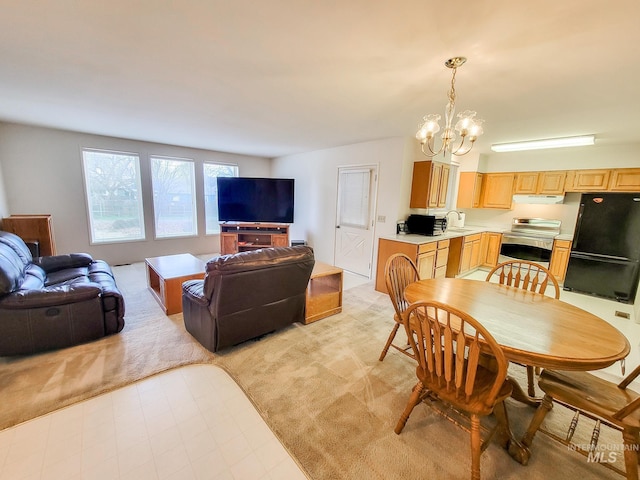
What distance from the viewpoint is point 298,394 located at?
1.89 m

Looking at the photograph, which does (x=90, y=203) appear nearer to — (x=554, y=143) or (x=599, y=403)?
(x=599, y=403)

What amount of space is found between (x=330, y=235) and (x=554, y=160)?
4313 millimetres

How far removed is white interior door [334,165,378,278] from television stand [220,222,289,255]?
1.22 meters

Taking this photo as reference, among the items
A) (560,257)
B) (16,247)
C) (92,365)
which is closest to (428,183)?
(560,257)

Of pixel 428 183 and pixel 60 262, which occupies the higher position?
pixel 428 183

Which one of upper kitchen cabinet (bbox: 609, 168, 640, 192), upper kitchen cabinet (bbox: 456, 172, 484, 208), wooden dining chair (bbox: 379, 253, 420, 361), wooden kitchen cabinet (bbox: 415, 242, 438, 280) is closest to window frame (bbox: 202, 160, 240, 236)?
wooden kitchen cabinet (bbox: 415, 242, 438, 280)

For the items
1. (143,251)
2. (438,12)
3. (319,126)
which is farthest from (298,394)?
(143,251)

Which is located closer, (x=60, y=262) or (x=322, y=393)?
(x=322, y=393)

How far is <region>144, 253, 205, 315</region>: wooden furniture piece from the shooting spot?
2998 mm

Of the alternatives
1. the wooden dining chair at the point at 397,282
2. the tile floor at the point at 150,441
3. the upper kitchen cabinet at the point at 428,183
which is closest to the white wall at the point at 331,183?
the upper kitchen cabinet at the point at 428,183

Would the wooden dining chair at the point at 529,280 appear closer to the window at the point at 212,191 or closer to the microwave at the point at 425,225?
the microwave at the point at 425,225

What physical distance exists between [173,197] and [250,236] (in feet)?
5.95

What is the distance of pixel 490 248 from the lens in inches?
210

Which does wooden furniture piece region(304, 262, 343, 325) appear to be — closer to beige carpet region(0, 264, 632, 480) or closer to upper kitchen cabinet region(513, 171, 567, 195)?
beige carpet region(0, 264, 632, 480)
